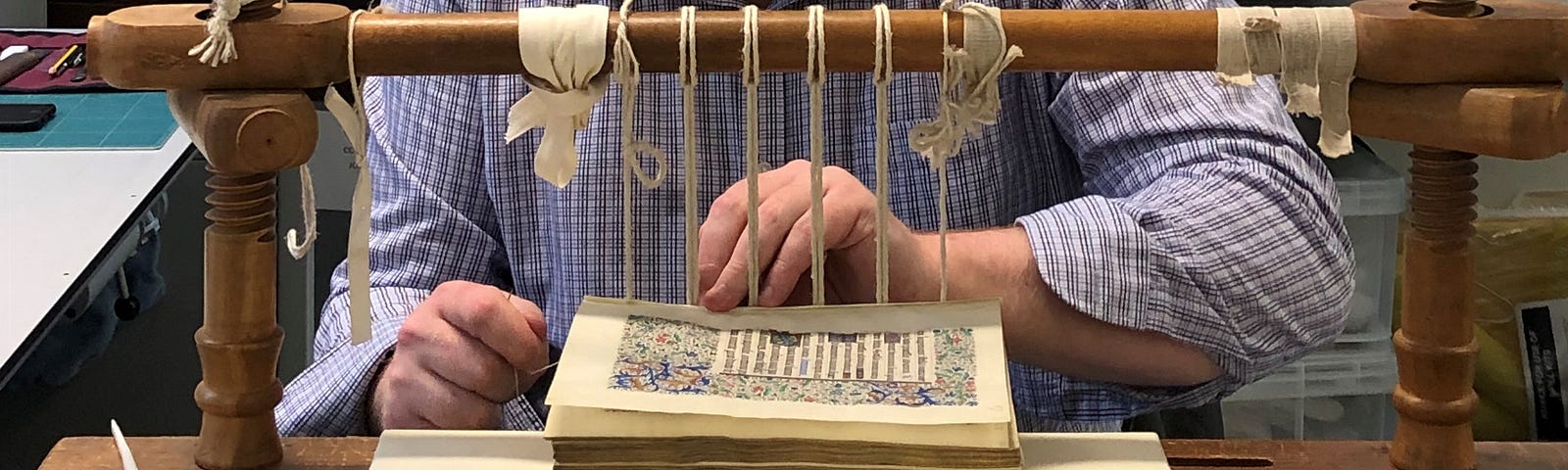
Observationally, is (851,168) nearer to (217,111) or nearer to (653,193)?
(653,193)

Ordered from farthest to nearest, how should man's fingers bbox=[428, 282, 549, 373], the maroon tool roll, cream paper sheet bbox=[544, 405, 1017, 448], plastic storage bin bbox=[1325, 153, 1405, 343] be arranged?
1. the maroon tool roll
2. plastic storage bin bbox=[1325, 153, 1405, 343]
3. man's fingers bbox=[428, 282, 549, 373]
4. cream paper sheet bbox=[544, 405, 1017, 448]

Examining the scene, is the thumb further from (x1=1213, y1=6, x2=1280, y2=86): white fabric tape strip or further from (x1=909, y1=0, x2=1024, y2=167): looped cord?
(x1=1213, y1=6, x2=1280, y2=86): white fabric tape strip

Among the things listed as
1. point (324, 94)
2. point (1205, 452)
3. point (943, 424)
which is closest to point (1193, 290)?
point (1205, 452)

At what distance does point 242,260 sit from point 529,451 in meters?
0.13

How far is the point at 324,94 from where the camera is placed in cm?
55

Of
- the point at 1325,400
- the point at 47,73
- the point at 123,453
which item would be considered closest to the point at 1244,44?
the point at 123,453

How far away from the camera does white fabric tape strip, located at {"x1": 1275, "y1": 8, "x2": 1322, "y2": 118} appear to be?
55 cm

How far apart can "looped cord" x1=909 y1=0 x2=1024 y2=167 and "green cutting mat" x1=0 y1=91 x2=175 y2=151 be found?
988 millimetres

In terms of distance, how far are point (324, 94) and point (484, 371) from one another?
0.49ft

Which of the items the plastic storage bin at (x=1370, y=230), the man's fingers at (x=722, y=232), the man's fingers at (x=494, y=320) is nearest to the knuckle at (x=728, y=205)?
the man's fingers at (x=722, y=232)

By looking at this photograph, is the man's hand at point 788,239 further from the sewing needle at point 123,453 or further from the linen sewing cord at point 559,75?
the sewing needle at point 123,453

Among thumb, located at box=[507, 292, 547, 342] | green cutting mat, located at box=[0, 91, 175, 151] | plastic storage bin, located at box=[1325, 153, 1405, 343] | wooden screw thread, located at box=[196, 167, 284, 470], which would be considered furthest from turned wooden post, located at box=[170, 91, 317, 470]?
plastic storage bin, located at box=[1325, 153, 1405, 343]

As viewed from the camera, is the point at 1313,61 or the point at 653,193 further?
the point at 653,193

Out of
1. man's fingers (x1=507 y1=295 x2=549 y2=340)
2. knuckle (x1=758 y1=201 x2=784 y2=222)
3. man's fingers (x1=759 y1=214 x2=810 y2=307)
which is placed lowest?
man's fingers (x1=507 y1=295 x2=549 y2=340)
